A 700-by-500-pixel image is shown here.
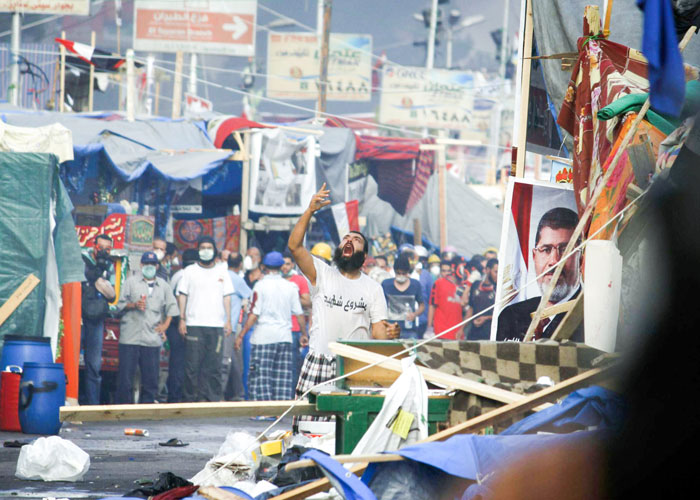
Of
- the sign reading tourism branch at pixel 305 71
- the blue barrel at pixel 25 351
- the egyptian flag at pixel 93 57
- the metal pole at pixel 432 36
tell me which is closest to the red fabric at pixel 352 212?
the egyptian flag at pixel 93 57

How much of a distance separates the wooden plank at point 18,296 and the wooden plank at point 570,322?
8.10 meters

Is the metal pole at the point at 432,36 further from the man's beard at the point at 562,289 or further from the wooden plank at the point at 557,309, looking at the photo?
the wooden plank at the point at 557,309

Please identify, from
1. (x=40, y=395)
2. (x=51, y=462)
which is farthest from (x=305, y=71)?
(x=51, y=462)

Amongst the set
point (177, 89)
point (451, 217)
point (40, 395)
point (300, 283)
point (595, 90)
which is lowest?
point (40, 395)

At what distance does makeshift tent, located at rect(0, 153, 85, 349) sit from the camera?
40.4ft

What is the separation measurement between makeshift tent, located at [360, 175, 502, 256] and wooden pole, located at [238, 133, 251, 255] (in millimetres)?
5460

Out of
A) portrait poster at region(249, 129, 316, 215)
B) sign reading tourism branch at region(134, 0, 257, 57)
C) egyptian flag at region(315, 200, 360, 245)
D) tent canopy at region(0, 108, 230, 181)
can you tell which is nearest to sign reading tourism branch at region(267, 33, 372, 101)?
sign reading tourism branch at region(134, 0, 257, 57)

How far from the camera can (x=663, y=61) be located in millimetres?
4223

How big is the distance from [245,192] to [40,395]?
26.2ft

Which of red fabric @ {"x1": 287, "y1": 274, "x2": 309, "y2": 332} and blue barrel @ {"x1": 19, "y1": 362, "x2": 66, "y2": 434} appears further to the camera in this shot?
red fabric @ {"x1": 287, "y1": 274, "x2": 309, "y2": 332}

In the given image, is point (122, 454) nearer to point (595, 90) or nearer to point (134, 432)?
point (134, 432)

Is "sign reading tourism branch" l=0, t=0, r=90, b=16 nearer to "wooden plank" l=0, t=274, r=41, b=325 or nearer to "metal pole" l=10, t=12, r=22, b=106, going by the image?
"metal pole" l=10, t=12, r=22, b=106

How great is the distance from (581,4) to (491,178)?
134 feet

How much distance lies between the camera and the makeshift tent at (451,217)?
24.8m
